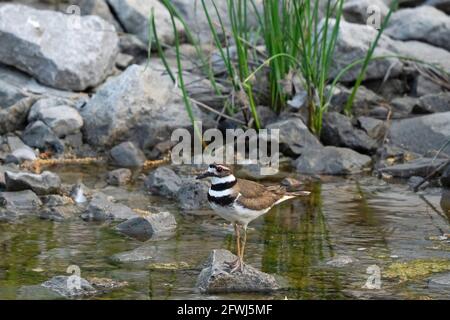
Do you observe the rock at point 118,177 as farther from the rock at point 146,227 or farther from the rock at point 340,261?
the rock at point 340,261

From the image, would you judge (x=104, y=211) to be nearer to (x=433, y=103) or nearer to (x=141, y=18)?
(x=433, y=103)

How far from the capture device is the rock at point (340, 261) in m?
6.77

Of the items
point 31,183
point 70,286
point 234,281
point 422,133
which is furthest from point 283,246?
point 422,133

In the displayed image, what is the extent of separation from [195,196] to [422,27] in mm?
5756

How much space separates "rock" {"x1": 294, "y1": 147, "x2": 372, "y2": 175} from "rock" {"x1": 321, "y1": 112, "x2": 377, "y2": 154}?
0.32 meters

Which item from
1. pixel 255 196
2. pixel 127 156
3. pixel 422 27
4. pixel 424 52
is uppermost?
pixel 255 196

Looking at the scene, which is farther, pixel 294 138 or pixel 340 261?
pixel 294 138

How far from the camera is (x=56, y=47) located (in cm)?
1152

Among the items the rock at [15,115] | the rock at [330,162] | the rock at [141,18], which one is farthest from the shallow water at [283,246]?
the rock at [141,18]

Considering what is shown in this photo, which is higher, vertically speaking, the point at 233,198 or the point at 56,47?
the point at 233,198

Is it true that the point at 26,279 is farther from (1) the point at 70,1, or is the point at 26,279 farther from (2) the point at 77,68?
(1) the point at 70,1

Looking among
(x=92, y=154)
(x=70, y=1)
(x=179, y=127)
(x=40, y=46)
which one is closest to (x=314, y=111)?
(x=179, y=127)

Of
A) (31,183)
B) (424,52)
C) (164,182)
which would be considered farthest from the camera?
(424,52)
